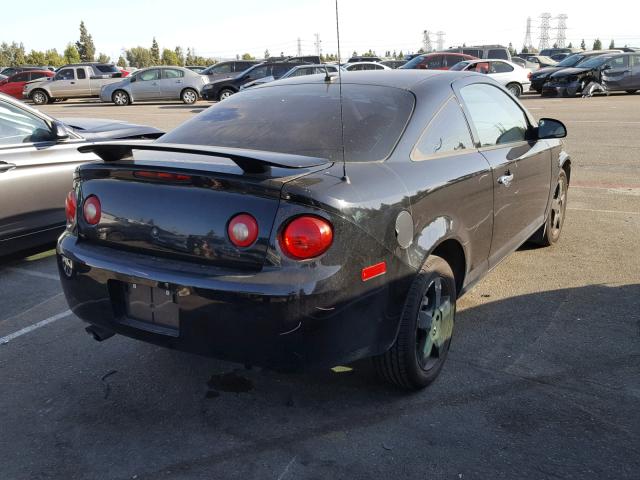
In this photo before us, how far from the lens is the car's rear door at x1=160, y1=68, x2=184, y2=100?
2531 centimetres

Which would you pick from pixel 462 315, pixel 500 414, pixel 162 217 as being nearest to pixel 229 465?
pixel 162 217

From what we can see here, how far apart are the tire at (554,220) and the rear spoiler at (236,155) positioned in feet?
10.1

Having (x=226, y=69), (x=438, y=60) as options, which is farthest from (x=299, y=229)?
(x=226, y=69)

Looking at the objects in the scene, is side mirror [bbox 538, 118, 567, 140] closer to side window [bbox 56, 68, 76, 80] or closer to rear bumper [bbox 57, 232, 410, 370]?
rear bumper [bbox 57, 232, 410, 370]

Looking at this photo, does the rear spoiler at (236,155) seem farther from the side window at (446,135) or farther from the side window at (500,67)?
the side window at (500,67)

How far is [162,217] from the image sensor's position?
2795 millimetres

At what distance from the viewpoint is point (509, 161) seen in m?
4.11

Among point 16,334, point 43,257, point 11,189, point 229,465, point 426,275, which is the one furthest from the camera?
point 43,257

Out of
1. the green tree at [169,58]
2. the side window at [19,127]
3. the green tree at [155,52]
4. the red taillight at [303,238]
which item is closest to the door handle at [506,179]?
→ the red taillight at [303,238]

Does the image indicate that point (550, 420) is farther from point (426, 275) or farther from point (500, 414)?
point (426, 275)

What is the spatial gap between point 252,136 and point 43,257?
3322mm

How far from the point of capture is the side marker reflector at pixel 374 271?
2713 mm

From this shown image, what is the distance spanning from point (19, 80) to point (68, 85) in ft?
8.67

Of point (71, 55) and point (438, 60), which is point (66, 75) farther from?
point (71, 55)
